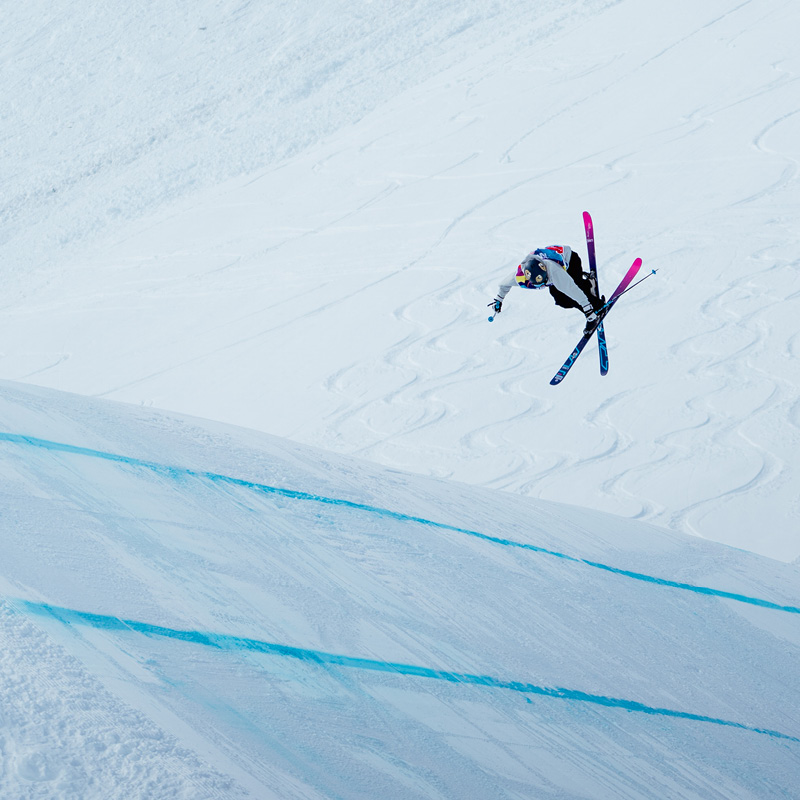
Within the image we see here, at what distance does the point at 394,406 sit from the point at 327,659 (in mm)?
3845

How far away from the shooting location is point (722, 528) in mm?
4438

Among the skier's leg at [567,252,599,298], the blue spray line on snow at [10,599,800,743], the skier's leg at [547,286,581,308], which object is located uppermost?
the skier's leg at [567,252,599,298]

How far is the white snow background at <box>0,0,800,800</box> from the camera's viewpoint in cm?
161

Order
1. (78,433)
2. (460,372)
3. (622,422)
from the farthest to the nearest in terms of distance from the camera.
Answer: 1. (460,372)
2. (622,422)
3. (78,433)

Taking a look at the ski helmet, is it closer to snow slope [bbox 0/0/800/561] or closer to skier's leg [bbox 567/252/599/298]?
skier's leg [bbox 567/252/599/298]

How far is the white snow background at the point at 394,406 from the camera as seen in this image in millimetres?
1613

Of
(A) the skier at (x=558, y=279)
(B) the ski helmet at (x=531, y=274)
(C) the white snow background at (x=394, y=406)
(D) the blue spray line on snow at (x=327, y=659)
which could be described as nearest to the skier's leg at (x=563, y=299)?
(A) the skier at (x=558, y=279)

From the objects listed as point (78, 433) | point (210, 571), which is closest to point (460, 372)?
point (78, 433)

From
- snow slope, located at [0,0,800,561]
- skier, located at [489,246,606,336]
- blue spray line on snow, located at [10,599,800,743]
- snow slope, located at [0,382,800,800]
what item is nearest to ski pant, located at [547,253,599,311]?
skier, located at [489,246,606,336]

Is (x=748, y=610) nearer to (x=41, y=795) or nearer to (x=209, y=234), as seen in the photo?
(x=41, y=795)

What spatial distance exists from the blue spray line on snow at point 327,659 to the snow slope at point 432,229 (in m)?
2.53

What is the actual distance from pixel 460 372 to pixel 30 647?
14.5 ft

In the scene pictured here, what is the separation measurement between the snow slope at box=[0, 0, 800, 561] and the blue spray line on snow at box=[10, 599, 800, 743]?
2.53 metres

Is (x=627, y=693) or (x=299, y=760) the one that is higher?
(x=299, y=760)
